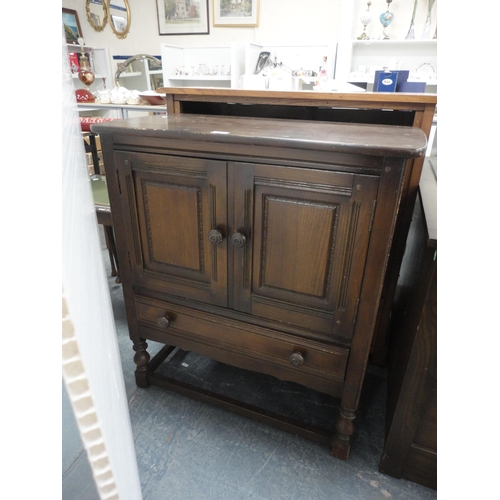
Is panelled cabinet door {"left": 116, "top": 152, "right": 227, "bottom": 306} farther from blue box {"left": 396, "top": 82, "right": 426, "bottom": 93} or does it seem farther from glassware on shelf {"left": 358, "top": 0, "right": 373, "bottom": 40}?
glassware on shelf {"left": 358, "top": 0, "right": 373, "bottom": 40}

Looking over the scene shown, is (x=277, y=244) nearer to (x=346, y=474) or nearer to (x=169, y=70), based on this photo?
(x=346, y=474)

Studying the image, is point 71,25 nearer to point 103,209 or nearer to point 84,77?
point 84,77

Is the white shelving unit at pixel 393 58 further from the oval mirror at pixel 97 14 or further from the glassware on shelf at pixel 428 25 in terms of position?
the oval mirror at pixel 97 14

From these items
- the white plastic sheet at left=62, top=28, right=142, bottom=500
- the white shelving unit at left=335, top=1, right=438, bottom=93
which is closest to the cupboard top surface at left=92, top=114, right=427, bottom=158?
the white plastic sheet at left=62, top=28, right=142, bottom=500

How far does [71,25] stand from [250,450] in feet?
13.6

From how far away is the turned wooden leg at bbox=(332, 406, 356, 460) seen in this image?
0.96 m

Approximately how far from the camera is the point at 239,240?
83 centimetres

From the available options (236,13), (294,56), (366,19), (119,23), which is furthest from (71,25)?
(366,19)

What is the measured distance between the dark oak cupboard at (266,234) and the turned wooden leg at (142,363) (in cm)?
18

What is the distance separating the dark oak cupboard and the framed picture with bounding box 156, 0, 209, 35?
2796 millimetres

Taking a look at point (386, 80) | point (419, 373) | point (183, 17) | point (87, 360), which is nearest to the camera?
point (87, 360)
